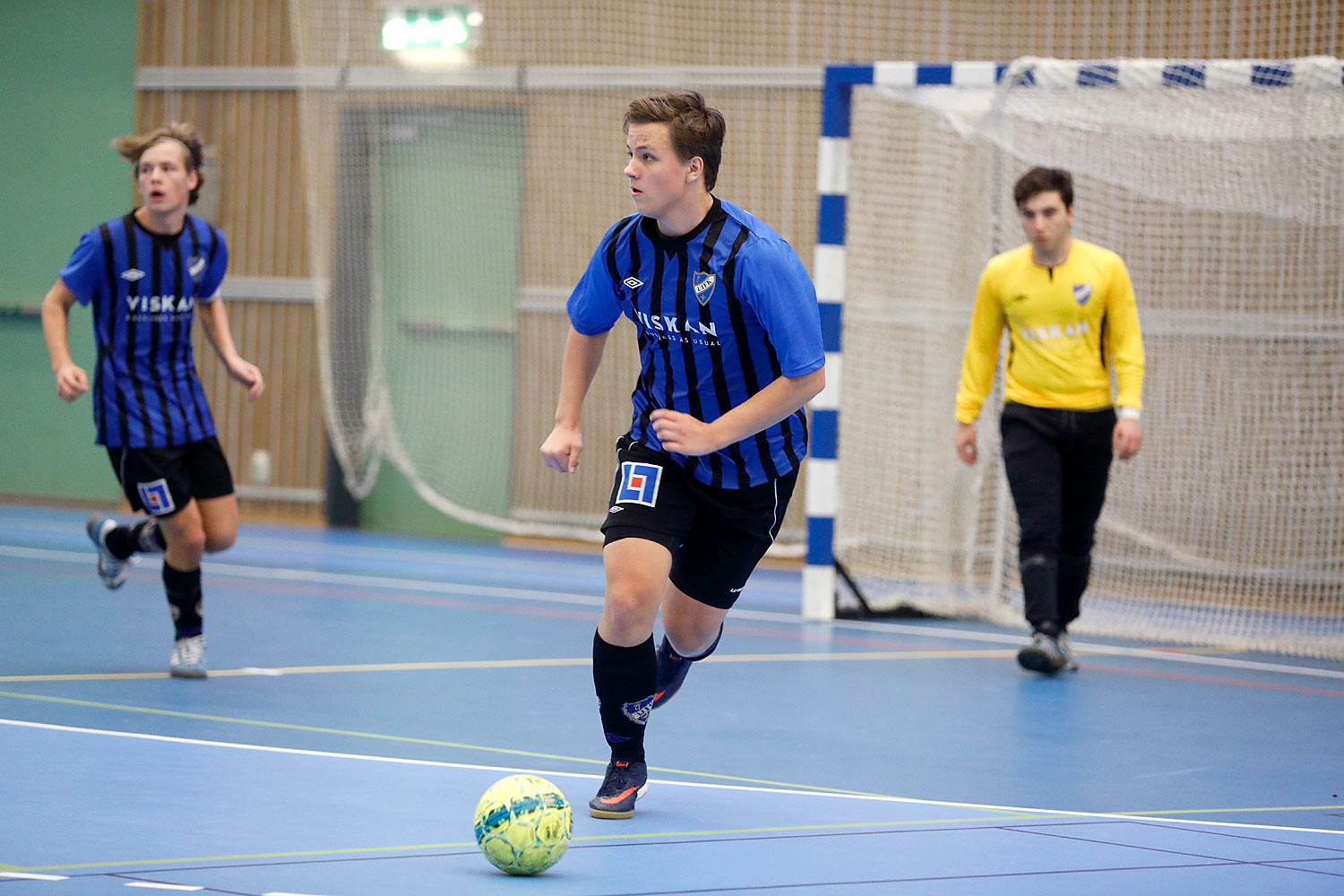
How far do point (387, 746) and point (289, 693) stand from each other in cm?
102

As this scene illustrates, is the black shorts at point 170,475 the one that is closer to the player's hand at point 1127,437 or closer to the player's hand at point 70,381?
the player's hand at point 70,381

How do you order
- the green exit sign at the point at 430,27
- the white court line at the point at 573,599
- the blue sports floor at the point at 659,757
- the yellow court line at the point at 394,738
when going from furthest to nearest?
the green exit sign at the point at 430,27
the white court line at the point at 573,599
the yellow court line at the point at 394,738
the blue sports floor at the point at 659,757

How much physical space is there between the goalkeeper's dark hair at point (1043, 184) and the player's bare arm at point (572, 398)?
9.49ft

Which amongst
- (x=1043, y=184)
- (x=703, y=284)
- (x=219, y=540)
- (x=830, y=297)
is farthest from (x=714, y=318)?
(x=830, y=297)

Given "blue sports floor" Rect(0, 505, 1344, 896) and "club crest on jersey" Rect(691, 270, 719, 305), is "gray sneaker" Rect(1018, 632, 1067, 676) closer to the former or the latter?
"blue sports floor" Rect(0, 505, 1344, 896)

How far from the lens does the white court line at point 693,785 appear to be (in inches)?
157

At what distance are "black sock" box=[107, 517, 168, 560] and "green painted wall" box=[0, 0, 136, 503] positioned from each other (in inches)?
306

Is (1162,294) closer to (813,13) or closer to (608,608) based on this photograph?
(813,13)

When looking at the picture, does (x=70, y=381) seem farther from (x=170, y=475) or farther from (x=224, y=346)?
(x=224, y=346)

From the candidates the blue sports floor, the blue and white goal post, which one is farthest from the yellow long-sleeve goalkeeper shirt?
the blue and white goal post

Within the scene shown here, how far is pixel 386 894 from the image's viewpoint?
292 cm

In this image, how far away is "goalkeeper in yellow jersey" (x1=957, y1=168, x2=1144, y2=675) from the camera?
21.7ft

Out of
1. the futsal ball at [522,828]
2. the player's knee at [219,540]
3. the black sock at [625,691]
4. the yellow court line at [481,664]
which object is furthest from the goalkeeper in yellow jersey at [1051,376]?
the futsal ball at [522,828]

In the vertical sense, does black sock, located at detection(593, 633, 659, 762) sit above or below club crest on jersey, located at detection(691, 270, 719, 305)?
below
